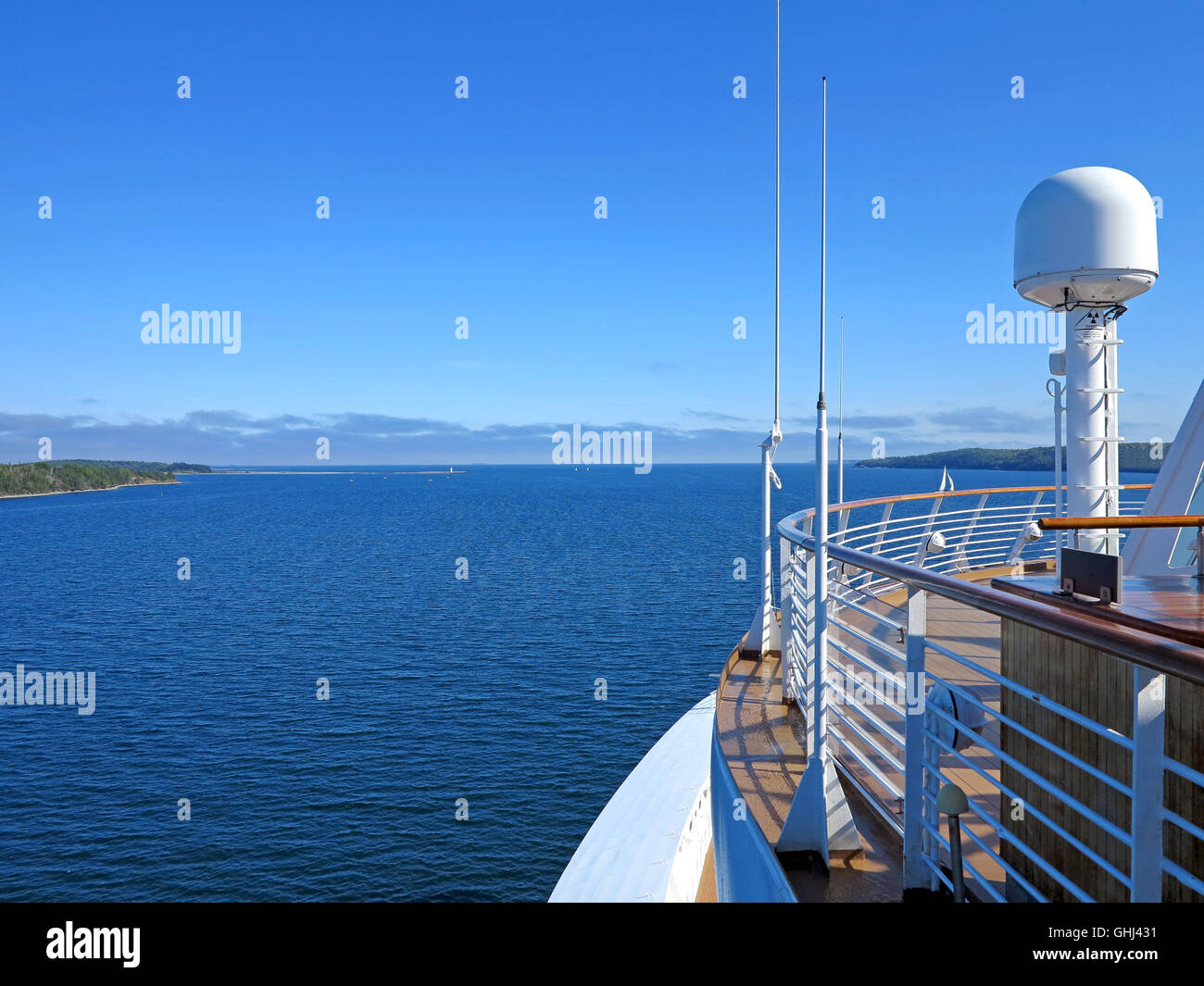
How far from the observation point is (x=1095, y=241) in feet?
21.4

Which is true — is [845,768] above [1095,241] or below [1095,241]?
below

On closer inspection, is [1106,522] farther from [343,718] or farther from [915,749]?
[343,718]

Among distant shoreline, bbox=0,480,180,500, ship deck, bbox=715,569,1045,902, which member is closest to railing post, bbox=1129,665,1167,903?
ship deck, bbox=715,569,1045,902

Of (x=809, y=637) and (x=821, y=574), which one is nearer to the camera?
(x=821, y=574)

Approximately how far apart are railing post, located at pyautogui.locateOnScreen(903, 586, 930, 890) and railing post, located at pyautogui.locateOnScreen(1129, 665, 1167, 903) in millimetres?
825

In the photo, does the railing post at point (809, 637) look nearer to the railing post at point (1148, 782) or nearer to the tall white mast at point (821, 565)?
the tall white mast at point (821, 565)

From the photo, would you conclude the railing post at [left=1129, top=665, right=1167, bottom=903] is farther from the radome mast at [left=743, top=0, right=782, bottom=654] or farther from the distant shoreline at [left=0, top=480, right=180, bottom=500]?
the distant shoreline at [left=0, top=480, right=180, bottom=500]

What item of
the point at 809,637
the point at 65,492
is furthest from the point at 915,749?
Answer: the point at 65,492

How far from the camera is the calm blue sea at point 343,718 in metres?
14.7

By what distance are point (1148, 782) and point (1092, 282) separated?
6.13 metres

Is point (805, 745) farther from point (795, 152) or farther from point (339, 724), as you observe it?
point (339, 724)

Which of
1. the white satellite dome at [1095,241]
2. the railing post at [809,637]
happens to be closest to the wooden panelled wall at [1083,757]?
the railing post at [809,637]

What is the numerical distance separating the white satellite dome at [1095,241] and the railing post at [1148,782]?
6.04 metres
